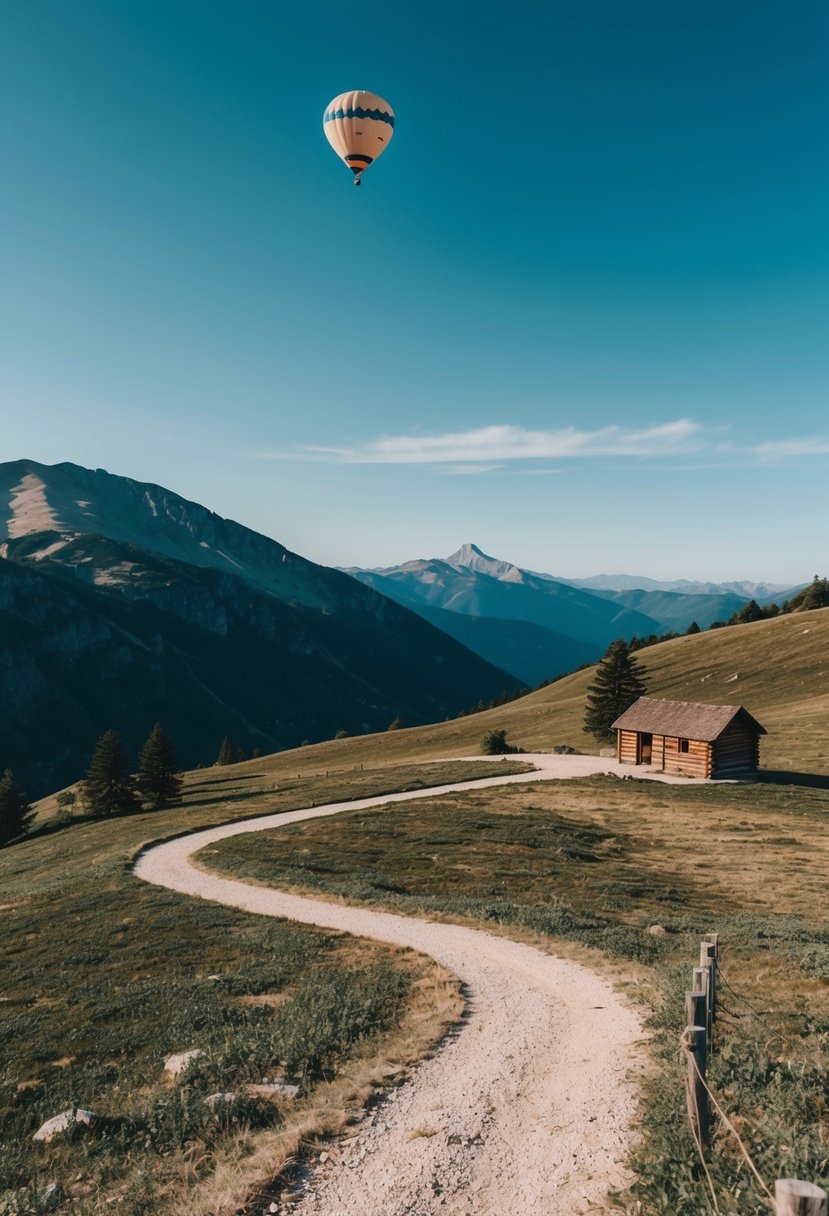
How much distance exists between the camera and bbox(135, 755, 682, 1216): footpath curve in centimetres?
934

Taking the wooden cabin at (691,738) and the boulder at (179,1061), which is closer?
the boulder at (179,1061)

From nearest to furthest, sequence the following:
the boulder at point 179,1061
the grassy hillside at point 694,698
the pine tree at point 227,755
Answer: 1. the boulder at point 179,1061
2. the grassy hillside at point 694,698
3. the pine tree at point 227,755

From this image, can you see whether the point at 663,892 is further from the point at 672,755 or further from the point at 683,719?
the point at 683,719

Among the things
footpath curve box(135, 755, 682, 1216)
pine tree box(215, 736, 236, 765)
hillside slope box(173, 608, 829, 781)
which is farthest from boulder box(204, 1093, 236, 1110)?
pine tree box(215, 736, 236, 765)

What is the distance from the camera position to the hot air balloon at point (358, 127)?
46031 mm

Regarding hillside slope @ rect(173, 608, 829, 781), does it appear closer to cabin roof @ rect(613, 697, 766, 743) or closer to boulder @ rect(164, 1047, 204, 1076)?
cabin roof @ rect(613, 697, 766, 743)

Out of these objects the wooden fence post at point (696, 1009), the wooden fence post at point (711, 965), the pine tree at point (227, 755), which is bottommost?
the pine tree at point (227, 755)

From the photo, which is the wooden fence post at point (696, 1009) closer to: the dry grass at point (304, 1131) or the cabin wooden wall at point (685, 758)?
the dry grass at point (304, 1131)

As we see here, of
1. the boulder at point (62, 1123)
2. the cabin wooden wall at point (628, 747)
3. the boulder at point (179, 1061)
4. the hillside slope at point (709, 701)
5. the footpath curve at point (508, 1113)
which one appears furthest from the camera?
the hillside slope at point (709, 701)

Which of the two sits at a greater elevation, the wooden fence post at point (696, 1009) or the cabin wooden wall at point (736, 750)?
the wooden fence post at point (696, 1009)

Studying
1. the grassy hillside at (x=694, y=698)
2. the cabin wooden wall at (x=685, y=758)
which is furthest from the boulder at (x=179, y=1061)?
the cabin wooden wall at (x=685, y=758)

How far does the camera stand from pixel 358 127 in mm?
46375

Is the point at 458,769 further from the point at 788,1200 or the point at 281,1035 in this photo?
the point at 788,1200

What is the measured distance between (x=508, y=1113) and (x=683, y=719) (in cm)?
5513
